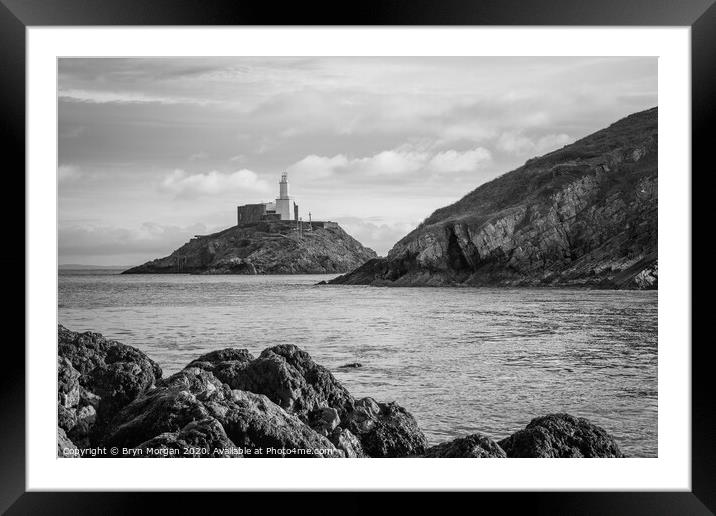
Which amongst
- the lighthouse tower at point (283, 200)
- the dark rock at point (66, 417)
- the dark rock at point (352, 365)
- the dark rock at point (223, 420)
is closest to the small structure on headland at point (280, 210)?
the lighthouse tower at point (283, 200)

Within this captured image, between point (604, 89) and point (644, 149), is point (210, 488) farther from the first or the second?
point (644, 149)

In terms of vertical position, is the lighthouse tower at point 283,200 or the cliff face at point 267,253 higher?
the lighthouse tower at point 283,200

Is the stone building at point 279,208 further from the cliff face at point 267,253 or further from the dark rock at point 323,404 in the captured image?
the dark rock at point 323,404

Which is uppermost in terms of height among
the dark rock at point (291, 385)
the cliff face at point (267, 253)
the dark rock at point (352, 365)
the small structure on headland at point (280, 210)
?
the small structure on headland at point (280, 210)

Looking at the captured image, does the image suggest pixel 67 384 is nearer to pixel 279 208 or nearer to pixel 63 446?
pixel 63 446

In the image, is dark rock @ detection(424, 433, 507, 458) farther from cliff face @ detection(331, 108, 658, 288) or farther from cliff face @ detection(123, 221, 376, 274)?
cliff face @ detection(331, 108, 658, 288)
